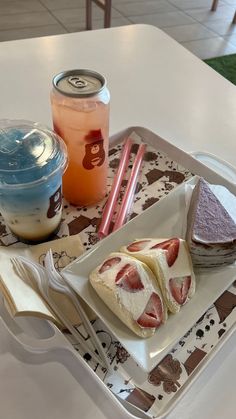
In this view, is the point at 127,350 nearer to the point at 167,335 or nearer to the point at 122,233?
the point at 167,335

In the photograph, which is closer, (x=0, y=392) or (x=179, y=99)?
(x=0, y=392)

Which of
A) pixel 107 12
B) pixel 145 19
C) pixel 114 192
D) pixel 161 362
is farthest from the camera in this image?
pixel 145 19

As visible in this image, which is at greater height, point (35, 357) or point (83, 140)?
point (83, 140)

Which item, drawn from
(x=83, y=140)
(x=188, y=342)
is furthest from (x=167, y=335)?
(x=83, y=140)

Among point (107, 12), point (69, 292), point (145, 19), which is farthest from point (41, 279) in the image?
point (145, 19)

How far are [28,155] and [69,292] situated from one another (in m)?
0.17

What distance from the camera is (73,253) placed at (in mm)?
567

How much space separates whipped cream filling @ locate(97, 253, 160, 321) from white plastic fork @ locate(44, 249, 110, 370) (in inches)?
1.6

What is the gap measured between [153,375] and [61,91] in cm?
36

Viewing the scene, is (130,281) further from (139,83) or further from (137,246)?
(139,83)

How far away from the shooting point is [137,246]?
1.75 feet

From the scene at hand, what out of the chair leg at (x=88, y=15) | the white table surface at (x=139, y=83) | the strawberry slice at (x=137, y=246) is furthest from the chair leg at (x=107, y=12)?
the strawberry slice at (x=137, y=246)

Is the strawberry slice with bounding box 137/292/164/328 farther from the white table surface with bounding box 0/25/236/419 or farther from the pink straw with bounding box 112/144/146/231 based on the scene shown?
the white table surface with bounding box 0/25/236/419

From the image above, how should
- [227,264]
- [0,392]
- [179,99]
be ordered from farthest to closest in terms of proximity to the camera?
[179,99] → [227,264] → [0,392]
